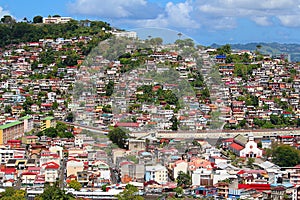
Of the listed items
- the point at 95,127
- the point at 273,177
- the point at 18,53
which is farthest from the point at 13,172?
the point at 18,53

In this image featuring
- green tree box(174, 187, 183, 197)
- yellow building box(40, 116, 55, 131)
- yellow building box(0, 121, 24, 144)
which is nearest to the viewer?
green tree box(174, 187, 183, 197)

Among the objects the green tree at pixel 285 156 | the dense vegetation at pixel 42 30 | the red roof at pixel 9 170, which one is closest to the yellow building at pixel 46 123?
the red roof at pixel 9 170

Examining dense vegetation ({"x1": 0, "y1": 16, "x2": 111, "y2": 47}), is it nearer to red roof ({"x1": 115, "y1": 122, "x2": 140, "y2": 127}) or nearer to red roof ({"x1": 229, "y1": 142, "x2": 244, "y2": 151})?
red roof ({"x1": 115, "y1": 122, "x2": 140, "y2": 127})

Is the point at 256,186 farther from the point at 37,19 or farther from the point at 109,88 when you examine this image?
the point at 37,19

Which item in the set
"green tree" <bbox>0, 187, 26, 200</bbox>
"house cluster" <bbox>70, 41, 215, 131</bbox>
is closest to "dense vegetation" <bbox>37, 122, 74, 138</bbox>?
"house cluster" <bbox>70, 41, 215, 131</bbox>

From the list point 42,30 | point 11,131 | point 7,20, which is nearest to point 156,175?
point 11,131

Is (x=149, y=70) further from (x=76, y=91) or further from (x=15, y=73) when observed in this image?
(x=15, y=73)
